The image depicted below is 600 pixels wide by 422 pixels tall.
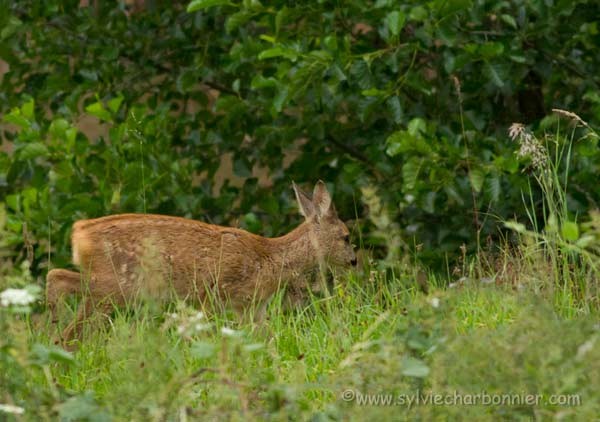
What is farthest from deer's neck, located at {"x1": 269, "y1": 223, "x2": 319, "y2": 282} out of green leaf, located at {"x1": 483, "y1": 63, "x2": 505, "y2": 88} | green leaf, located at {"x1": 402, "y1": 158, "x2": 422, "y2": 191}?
green leaf, located at {"x1": 483, "y1": 63, "x2": 505, "y2": 88}

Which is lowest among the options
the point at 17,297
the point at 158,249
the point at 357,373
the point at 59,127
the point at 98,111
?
the point at 158,249

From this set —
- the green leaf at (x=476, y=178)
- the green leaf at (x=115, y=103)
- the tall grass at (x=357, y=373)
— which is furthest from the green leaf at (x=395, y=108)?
the tall grass at (x=357, y=373)

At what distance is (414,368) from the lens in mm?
4395

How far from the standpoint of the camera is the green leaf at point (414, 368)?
14.3 ft

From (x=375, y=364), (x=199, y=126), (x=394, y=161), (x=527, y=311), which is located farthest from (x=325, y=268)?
(x=375, y=364)

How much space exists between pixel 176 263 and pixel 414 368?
11.1ft

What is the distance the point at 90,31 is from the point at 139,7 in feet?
4.91

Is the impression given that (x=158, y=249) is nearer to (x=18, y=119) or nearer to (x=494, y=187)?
(x=18, y=119)

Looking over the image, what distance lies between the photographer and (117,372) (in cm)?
541

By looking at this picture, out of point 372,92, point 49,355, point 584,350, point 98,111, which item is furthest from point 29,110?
point 584,350

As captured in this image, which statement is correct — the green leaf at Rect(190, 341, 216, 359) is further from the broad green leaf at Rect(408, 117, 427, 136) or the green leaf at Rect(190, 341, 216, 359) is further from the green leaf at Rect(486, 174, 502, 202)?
the green leaf at Rect(486, 174, 502, 202)

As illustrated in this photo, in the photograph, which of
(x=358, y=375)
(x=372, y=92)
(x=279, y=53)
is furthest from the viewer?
(x=372, y=92)

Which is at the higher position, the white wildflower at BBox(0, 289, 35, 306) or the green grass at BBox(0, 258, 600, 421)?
the white wildflower at BBox(0, 289, 35, 306)

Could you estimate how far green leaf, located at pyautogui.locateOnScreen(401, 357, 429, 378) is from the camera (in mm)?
4352
